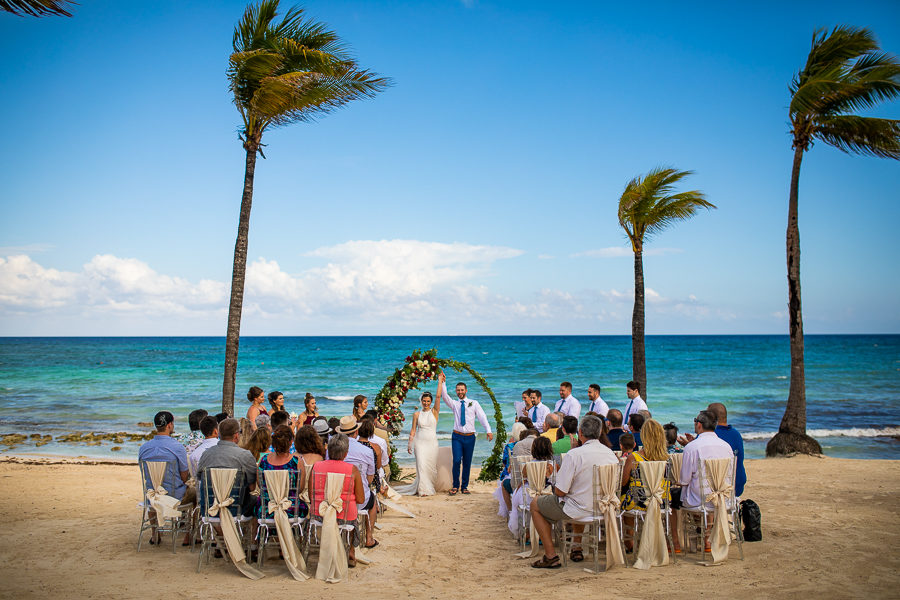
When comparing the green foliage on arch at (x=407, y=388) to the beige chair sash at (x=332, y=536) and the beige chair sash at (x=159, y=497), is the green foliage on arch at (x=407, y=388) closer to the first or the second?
the beige chair sash at (x=159, y=497)

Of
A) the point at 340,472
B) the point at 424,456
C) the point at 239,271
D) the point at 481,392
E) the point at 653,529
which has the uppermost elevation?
the point at 239,271

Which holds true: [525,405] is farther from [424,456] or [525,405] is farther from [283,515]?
[283,515]

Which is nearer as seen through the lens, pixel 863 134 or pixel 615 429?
pixel 615 429

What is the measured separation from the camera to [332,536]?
231 inches

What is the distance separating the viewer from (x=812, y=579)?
18.8 feet

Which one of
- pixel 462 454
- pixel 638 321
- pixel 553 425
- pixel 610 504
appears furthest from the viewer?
pixel 638 321

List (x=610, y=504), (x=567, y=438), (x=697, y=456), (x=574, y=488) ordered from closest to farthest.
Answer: (x=610, y=504), (x=574, y=488), (x=697, y=456), (x=567, y=438)

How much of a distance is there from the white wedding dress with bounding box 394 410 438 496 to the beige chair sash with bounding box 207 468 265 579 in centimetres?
452

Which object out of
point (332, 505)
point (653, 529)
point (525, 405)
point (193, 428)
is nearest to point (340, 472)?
point (332, 505)

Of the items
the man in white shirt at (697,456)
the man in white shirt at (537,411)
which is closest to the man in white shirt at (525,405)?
the man in white shirt at (537,411)

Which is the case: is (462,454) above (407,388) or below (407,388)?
below

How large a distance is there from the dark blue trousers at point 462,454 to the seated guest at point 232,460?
4.48 m

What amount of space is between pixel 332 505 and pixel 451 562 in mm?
1539

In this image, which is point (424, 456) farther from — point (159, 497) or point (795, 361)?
point (795, 361)
